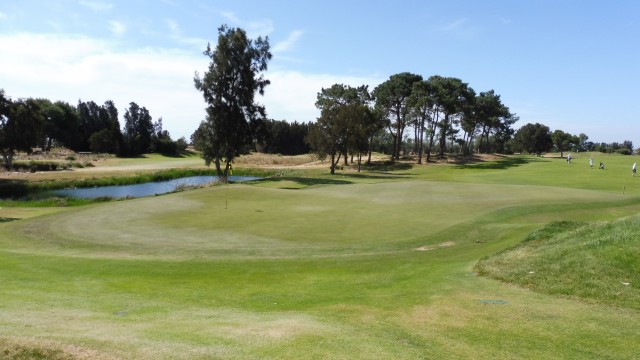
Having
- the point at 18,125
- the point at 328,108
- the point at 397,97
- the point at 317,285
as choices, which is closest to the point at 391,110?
the point at 397,97

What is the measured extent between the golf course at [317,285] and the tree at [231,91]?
108ft

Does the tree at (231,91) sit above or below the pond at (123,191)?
above

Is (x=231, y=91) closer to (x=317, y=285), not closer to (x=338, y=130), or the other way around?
(x=338, y=130)

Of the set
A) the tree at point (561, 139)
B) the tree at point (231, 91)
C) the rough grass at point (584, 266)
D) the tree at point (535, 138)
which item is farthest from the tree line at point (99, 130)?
the tree at point (561, 139)

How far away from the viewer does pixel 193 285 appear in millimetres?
15281

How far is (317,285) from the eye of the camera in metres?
15.2

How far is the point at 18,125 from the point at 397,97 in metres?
72.2

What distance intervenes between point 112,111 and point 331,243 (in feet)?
529

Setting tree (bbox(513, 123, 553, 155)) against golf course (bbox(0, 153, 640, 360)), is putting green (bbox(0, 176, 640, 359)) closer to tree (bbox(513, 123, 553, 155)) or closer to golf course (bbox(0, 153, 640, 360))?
golf course (bbox(0, 153, 640, 360))

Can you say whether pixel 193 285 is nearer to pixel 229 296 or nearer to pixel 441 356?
pixel 229 296

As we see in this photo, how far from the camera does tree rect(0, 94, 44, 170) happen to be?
7469 centimetres

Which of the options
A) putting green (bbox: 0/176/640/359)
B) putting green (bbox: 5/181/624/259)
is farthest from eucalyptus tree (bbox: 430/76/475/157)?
putting green (bbox: 0/176/640/359)

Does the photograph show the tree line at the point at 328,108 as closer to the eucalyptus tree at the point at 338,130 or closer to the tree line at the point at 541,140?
the eucalyptus tree at the point at 338,130

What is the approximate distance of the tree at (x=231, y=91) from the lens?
62.6 m
